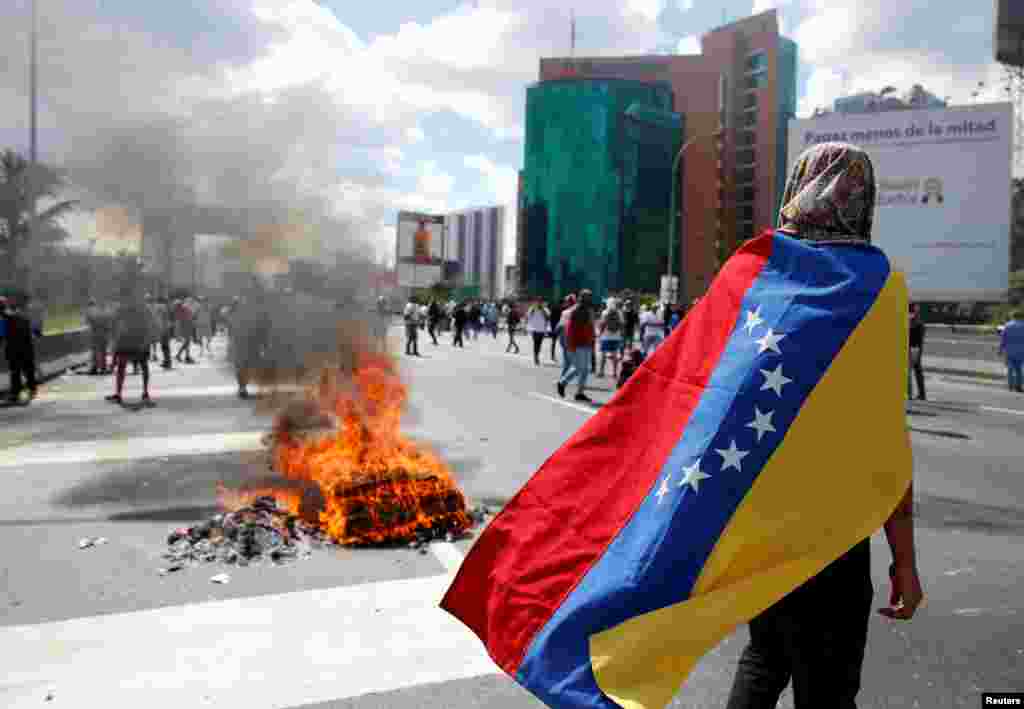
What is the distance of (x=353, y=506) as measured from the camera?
15.6 ft

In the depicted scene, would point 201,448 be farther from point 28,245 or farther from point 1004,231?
point 1004,231

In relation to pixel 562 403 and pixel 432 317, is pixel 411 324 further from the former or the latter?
pixel 562 403

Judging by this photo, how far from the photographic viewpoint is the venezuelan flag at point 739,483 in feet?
5.99

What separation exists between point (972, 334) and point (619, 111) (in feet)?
204

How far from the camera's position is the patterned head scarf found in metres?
1.91

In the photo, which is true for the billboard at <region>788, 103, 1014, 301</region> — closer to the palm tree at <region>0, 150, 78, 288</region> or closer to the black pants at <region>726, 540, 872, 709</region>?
the palm tree at <region>0, 150, 78, 288</region>

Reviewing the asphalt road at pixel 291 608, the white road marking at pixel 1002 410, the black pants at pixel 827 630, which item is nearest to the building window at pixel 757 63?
the white road marking at pixel 1002 410

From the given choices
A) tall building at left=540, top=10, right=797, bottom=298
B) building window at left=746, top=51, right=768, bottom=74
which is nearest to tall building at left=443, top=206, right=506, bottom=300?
tall building at left=540, top=10, right=797, bottom=298

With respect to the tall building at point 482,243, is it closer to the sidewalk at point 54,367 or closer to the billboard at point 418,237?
the sidewalk at point 54,367

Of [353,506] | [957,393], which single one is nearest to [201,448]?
[353,506]

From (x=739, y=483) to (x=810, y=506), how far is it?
0.16 metres

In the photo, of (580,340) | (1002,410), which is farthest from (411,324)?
(1002,410)

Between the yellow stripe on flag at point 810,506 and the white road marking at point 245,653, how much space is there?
146cm

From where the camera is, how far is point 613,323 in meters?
15.1
